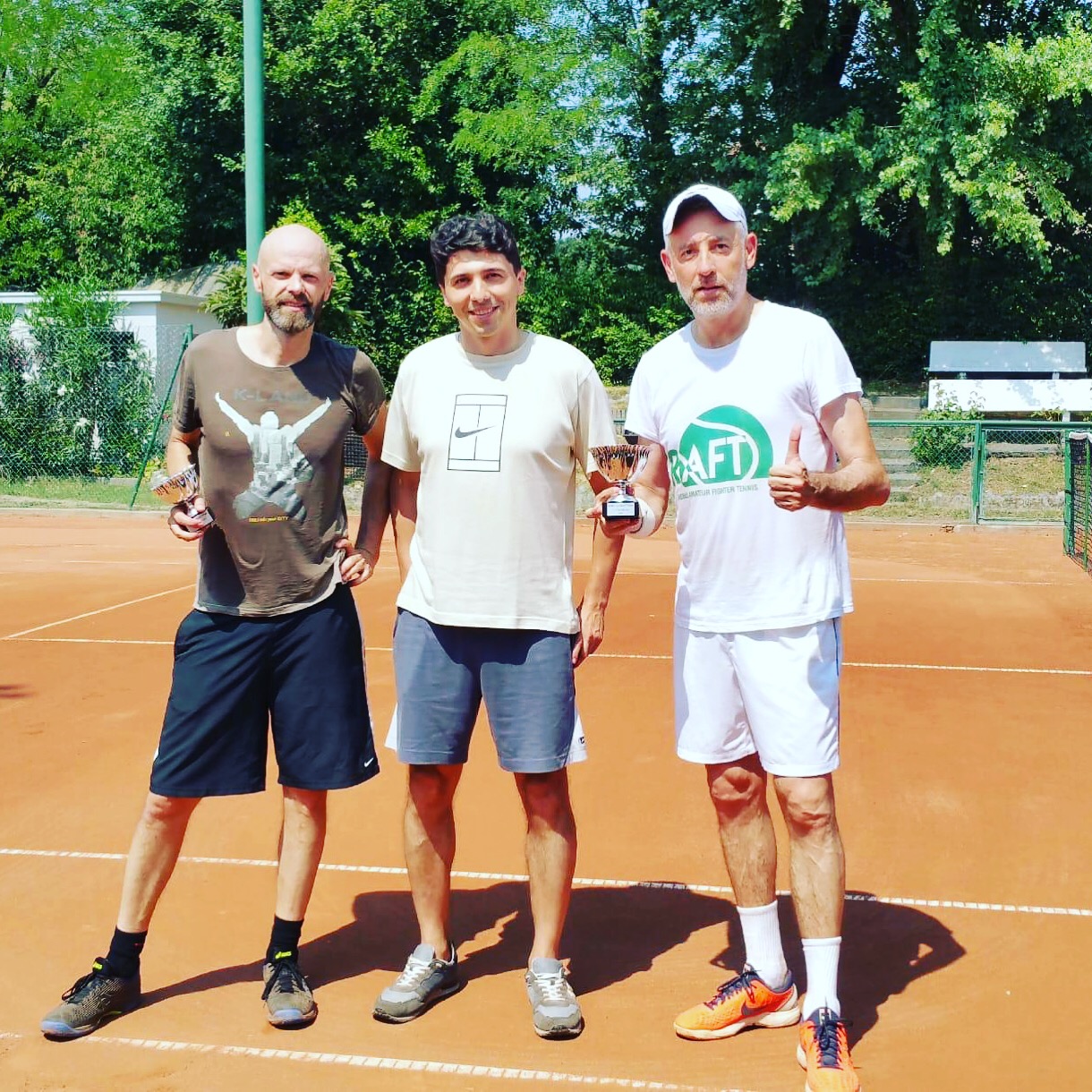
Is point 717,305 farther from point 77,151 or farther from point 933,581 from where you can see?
point 77,151

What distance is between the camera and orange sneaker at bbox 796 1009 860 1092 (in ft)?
10.5

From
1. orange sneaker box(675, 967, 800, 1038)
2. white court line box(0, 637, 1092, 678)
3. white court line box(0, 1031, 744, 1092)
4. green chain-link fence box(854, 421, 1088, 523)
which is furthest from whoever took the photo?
green chain-link fence box(854, 421, 1088, 523)

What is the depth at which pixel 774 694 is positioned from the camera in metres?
3.48

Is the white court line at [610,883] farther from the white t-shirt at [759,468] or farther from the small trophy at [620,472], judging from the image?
the small trophy at [620,472]

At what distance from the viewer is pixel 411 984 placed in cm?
371

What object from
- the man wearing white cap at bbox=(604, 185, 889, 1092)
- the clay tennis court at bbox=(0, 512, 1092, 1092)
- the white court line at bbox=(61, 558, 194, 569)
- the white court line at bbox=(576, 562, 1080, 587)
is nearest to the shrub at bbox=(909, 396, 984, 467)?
the white court line at bbox=(576, 562, 1080, 587)

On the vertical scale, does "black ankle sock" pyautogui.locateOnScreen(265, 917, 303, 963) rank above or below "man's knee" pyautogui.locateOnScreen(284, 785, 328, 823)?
below

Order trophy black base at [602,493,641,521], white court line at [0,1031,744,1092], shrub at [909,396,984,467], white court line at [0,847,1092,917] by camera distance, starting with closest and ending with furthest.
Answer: white court line at [0,1031,744,1092]
trophy black base at [602,493,641,521]
white court line at [0,847,1092,917]
shrub at [909,396,984,467]

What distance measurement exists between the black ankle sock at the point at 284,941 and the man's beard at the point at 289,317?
165 centimetres

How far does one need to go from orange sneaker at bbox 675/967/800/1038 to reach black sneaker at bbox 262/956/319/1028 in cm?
99

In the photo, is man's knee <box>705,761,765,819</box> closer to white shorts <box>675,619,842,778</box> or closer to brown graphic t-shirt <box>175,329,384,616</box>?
white shorts <box>675,619,842,778</box>

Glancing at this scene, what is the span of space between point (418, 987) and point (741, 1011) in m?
0.88

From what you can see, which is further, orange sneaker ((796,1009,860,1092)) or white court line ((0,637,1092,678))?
white court line ((0,637,1092,678))

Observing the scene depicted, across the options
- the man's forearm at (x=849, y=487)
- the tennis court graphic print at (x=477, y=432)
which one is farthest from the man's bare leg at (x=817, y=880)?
the tennis court graphic print at (x=477, y=432)
